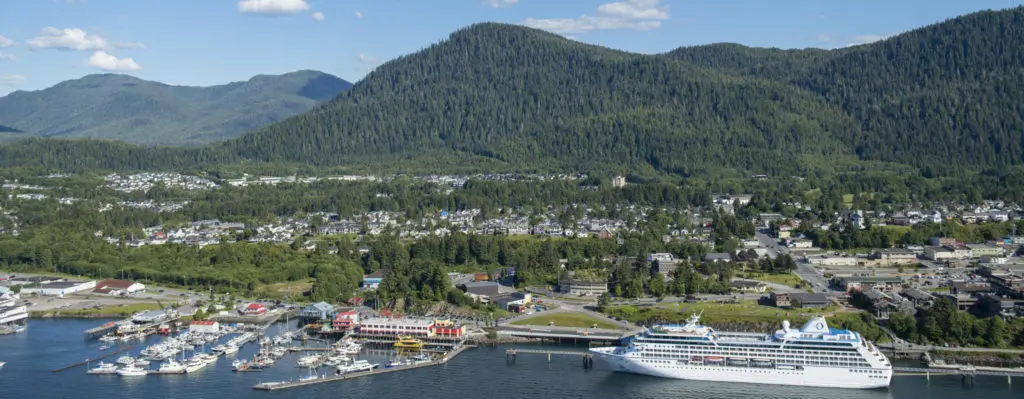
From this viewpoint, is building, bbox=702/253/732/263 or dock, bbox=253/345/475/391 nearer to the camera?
dock, bbox=253/345/475/391

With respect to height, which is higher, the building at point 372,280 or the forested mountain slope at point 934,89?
the forested mountain slope at point 934,89

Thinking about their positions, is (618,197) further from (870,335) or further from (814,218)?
(870,335)

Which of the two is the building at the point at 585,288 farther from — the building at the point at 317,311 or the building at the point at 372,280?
the building at the point at 317,311

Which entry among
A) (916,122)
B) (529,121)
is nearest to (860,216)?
(916,122)

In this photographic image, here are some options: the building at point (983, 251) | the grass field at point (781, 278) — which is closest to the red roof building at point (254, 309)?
the grass field at point (781, 278)

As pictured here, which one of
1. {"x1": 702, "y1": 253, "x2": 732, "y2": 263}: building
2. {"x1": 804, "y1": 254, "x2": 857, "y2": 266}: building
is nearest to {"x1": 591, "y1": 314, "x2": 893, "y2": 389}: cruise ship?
{"x1": 702, "y1": 253, "x2": 732, "y2": 263}: building

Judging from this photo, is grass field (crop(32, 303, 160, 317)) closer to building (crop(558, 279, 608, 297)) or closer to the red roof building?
the red roof building
